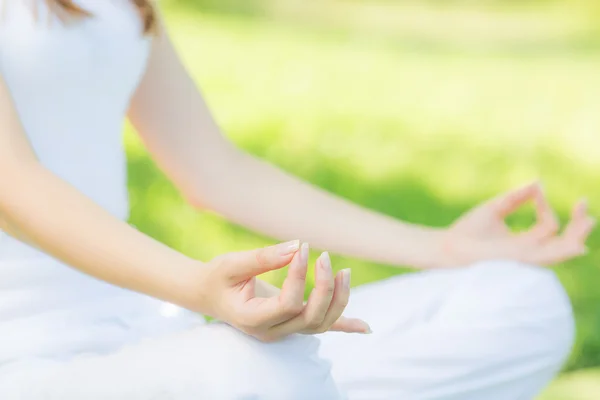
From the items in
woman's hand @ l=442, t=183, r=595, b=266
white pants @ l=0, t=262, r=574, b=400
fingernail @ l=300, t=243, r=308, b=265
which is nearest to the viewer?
fingernail @ l=300, t=243, r=308, b=265

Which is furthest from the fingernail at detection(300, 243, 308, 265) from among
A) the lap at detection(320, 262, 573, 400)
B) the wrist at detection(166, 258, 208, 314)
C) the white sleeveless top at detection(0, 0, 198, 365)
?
the lap at detection(320, 262, 573, 400)

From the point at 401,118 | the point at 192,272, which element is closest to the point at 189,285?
the point at 192,272

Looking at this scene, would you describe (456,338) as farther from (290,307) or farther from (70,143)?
(70,143)

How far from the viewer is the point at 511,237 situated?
220 centimetres

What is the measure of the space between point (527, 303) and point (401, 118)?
16.1 feet

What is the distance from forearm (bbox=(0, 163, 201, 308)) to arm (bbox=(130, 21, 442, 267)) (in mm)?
585

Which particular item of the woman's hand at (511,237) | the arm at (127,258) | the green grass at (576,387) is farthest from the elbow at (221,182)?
the green grass at (576,387)

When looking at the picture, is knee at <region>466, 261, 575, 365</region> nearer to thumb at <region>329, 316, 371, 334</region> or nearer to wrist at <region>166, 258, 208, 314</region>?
thumb at <region>329, 316, 371, 334</region>

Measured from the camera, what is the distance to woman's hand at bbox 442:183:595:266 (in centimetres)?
218

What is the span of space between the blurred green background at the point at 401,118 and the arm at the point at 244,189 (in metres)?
0.97

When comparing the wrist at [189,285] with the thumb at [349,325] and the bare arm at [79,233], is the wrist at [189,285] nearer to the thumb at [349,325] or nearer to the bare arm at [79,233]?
the bare arm at [79,233]

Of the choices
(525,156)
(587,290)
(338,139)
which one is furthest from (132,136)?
(587,290)

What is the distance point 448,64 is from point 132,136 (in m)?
4.41

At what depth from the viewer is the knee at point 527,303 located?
198cm
